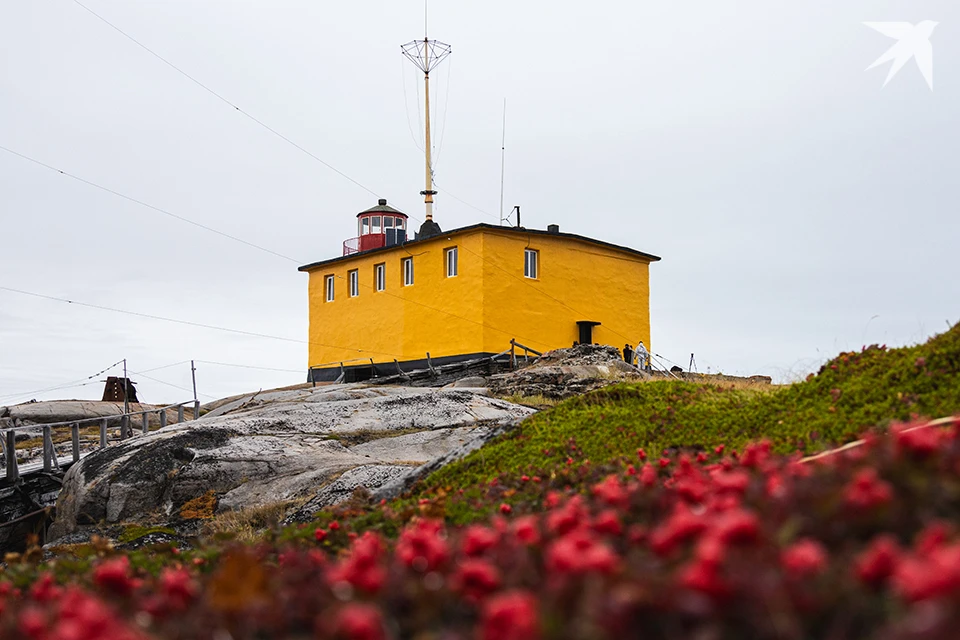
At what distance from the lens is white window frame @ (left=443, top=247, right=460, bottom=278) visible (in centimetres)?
3303

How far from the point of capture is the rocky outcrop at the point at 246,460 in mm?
11812

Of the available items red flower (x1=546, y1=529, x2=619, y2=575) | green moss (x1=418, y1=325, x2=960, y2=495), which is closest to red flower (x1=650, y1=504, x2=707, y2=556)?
red flower (x1=546, y1=529, x2=619, y2=575)

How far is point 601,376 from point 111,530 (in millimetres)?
14361

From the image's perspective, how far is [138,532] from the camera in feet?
35.8

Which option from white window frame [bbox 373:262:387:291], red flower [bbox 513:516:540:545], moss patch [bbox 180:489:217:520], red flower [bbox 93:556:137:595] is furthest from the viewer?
white window frame [bbox 373:262:387:291]

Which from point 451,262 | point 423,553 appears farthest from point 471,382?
point 423,553

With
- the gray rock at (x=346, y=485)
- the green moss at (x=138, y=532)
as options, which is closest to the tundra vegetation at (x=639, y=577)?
the gray rock at (x=346, y=485)

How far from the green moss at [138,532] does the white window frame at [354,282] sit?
86.5 ft

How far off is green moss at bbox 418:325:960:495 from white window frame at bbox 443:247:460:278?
75.9ft

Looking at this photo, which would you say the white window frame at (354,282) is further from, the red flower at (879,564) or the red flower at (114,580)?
the red flower at (879,564)

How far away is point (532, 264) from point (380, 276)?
6669mm

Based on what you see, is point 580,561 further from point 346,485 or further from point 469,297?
point 469,297

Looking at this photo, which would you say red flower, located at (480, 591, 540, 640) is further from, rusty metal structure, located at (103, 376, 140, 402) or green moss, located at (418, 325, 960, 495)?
rusty metal structure, located at (103, 376, 140, 402)

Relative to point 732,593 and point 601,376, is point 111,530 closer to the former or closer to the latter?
point 732,593
